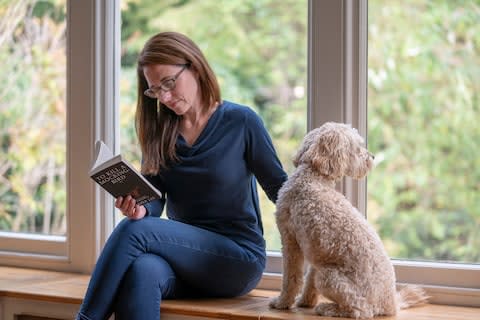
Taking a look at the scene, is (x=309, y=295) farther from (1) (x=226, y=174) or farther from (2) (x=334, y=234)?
(1) (x=226, y=174)

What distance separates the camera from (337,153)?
218cm

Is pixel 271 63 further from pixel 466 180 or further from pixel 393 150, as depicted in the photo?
pixel 466 180

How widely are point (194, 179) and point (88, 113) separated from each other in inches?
29.9

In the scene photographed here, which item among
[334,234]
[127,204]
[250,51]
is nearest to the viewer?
[334,234]

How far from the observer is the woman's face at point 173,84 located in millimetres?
2426

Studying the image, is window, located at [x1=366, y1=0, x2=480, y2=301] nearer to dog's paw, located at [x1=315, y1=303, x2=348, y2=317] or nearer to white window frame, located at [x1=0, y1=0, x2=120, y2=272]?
dog's paw, located at [x1=315, y1=303, x2=348, y2=317]

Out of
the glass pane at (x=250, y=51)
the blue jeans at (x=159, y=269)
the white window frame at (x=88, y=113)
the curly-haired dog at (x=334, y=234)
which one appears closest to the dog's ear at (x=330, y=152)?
the curly-haired dog at (x=334, y=234)

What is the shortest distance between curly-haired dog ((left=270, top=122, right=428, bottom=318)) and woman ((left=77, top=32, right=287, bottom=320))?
0.23 m

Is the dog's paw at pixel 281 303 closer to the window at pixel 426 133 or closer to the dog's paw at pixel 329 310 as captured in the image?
the dog's paw at pixel 329 310

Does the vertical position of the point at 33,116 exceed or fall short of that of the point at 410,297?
it exceeds it

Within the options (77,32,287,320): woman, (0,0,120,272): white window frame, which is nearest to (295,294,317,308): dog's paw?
(77,32,287,320): woman

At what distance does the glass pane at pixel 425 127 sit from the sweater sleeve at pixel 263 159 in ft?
1.18

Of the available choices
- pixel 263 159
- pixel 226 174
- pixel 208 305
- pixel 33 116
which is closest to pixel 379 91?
pixel 263 159

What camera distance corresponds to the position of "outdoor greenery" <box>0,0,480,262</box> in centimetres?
254
